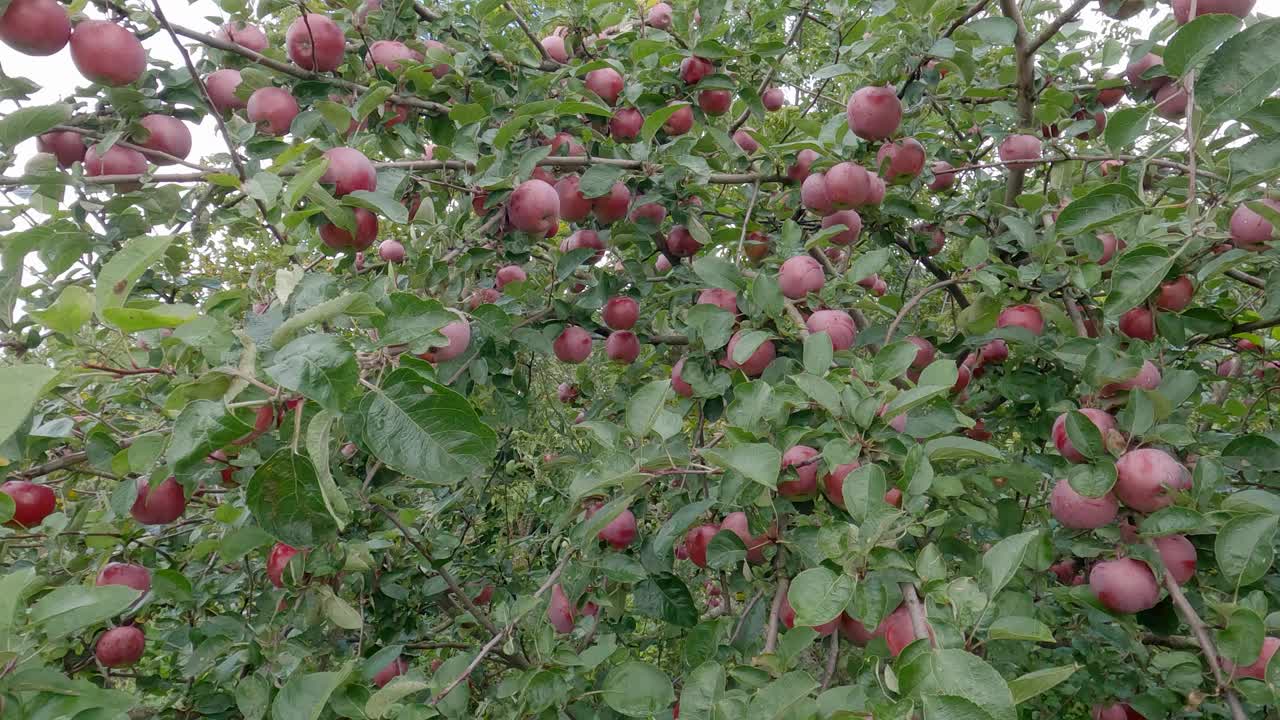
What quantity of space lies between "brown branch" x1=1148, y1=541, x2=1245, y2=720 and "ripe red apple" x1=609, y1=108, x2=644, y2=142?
1.13 meters

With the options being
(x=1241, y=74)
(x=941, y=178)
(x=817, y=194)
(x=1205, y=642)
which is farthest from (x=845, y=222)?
(x=1205, y=642)

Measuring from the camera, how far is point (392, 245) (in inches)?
73.2

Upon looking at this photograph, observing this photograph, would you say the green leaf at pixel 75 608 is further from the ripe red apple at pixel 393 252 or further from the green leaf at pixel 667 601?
the ripe red apple at pixel 393 252

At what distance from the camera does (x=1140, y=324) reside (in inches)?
50.2

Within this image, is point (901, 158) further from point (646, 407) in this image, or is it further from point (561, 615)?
point (561, 615)

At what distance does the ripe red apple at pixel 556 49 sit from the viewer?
1878mm

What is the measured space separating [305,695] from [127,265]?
1.87 feet

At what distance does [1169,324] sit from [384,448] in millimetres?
1195

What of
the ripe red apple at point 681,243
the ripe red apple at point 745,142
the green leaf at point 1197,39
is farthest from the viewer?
the ripe red apple at point 745,142

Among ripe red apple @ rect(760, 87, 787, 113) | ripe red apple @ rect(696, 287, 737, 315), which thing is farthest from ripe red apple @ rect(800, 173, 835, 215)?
ripe red apple @ rect(760, 87, 787, 113)

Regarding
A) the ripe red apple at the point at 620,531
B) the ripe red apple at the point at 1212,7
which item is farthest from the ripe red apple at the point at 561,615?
the ripe red apple at the point at 1212,7

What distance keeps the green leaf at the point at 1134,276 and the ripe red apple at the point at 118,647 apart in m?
1.70

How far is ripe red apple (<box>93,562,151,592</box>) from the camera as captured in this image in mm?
1344

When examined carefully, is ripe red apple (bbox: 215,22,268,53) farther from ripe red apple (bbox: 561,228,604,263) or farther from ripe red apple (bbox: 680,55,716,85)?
ripe red apple (bbox: 680,55,716,85)
